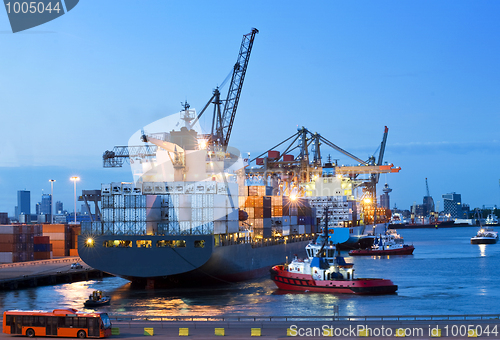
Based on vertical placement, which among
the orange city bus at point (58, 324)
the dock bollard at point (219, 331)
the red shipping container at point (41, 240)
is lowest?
the dock bollard at point (219, 331)

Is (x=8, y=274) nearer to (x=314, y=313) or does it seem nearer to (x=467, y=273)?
(x=314, y=313)

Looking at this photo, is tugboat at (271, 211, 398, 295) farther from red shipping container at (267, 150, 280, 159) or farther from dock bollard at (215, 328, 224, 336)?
red shipping container at (267, 150, 280, 159)

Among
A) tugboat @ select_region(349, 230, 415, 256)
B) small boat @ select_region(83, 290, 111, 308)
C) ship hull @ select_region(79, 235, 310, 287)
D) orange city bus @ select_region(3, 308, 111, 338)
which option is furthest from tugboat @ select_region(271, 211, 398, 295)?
tugboat @ select_region(349, 230, 415, 256)

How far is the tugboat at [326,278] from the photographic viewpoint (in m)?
46.8

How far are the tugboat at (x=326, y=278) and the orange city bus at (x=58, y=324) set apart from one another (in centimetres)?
2497

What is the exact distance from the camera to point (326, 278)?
48.0 m

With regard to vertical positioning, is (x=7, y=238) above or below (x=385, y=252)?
above

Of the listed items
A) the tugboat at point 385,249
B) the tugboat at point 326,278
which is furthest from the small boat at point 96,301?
the tugboat at point 385,249

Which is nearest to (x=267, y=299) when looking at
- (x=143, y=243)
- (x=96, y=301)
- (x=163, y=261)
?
(x=163, y=261)

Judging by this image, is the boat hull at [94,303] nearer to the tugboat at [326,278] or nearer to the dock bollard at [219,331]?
the tugboat at [326,278]

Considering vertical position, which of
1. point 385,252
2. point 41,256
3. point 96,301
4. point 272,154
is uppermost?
point 272,154

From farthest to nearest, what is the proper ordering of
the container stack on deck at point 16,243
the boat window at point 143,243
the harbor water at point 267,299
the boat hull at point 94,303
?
the container stack on deck at point 16,243 → the boat window at point 143,243 → the boat hull at point 94,303 → the harbor water at point 267,299

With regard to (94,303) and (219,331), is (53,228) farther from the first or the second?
(219,331)

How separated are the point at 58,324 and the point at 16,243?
166ft
